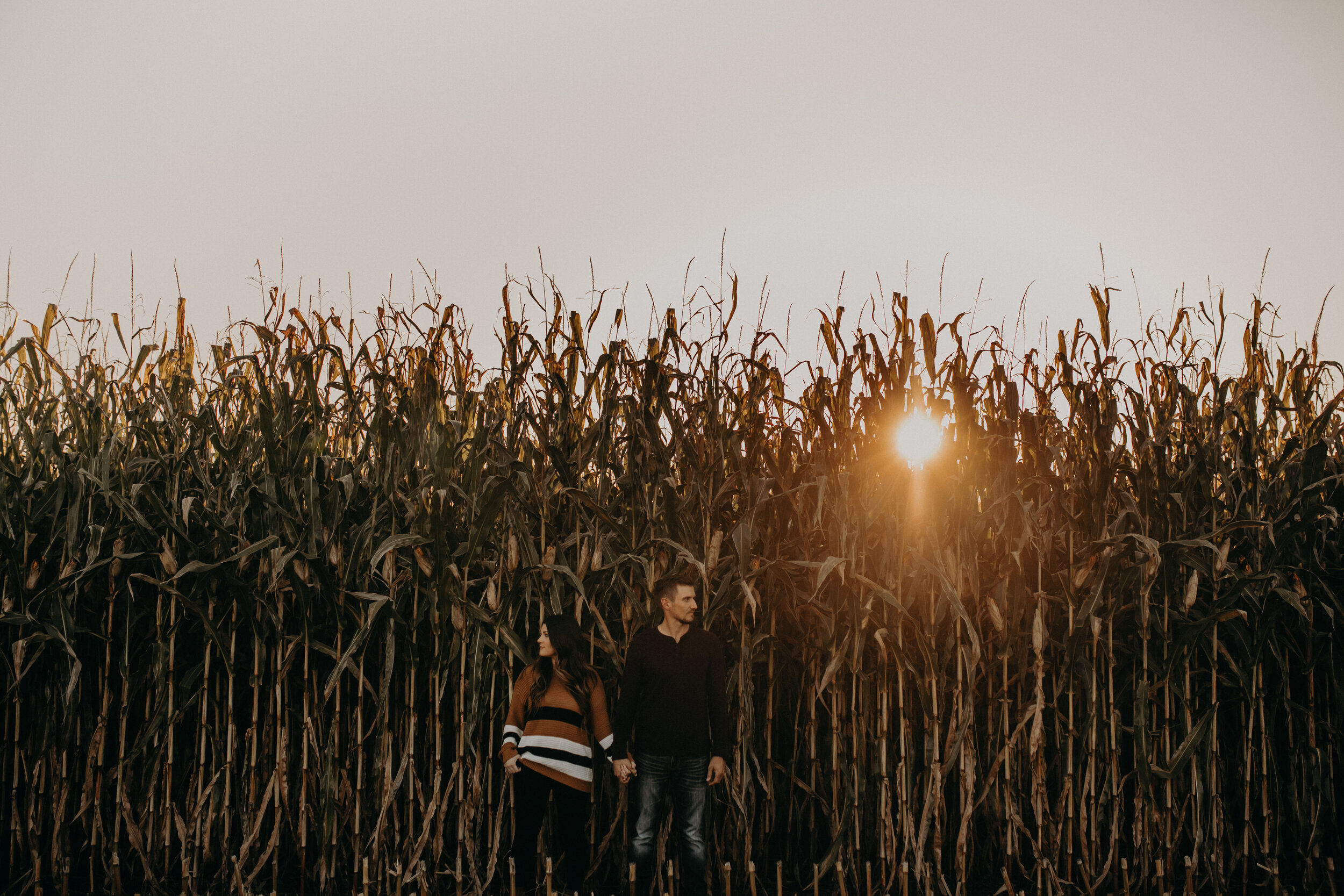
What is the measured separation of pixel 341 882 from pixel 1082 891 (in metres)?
3.22

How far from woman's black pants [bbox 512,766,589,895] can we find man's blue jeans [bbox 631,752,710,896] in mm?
231

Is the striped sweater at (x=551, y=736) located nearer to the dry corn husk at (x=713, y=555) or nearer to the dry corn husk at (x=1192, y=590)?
the dry corn husk at (x=713, y=555)

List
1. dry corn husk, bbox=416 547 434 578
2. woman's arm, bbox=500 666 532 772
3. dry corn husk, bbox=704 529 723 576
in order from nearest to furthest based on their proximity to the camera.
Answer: woman's arm, bbox=500 666 532 772 < dry corn husk, bbox=416 547 434 578 < dry corn husk, bbox=704 529 723 576

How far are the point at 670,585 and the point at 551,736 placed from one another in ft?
2.52

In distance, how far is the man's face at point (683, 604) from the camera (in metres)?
3.38

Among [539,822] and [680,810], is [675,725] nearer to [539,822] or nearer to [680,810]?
[680,810]

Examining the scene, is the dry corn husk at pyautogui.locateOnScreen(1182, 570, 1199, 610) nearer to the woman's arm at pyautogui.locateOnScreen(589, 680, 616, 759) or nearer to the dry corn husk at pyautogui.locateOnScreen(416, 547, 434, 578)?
the woman's arm at pyautogui.locateOnScreen(589, 680, 616, 759)

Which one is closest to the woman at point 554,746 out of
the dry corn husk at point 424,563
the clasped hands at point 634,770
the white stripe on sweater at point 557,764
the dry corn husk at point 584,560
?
the white stripe on sweater at point 557,764

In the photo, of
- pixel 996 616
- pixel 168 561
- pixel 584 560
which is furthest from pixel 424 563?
pixel 996 616

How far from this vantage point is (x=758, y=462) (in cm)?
392

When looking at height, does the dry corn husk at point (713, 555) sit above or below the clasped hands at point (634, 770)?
above

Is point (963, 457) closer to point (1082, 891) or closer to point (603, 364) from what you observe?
point (603, 364)

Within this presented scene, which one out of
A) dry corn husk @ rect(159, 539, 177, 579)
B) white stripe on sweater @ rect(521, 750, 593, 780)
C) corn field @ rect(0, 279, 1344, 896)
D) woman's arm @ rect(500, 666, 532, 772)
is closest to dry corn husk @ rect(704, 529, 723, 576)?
corn field @ rect(0, 279, 1344, 896)

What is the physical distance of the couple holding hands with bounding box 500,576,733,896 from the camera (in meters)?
3.38
